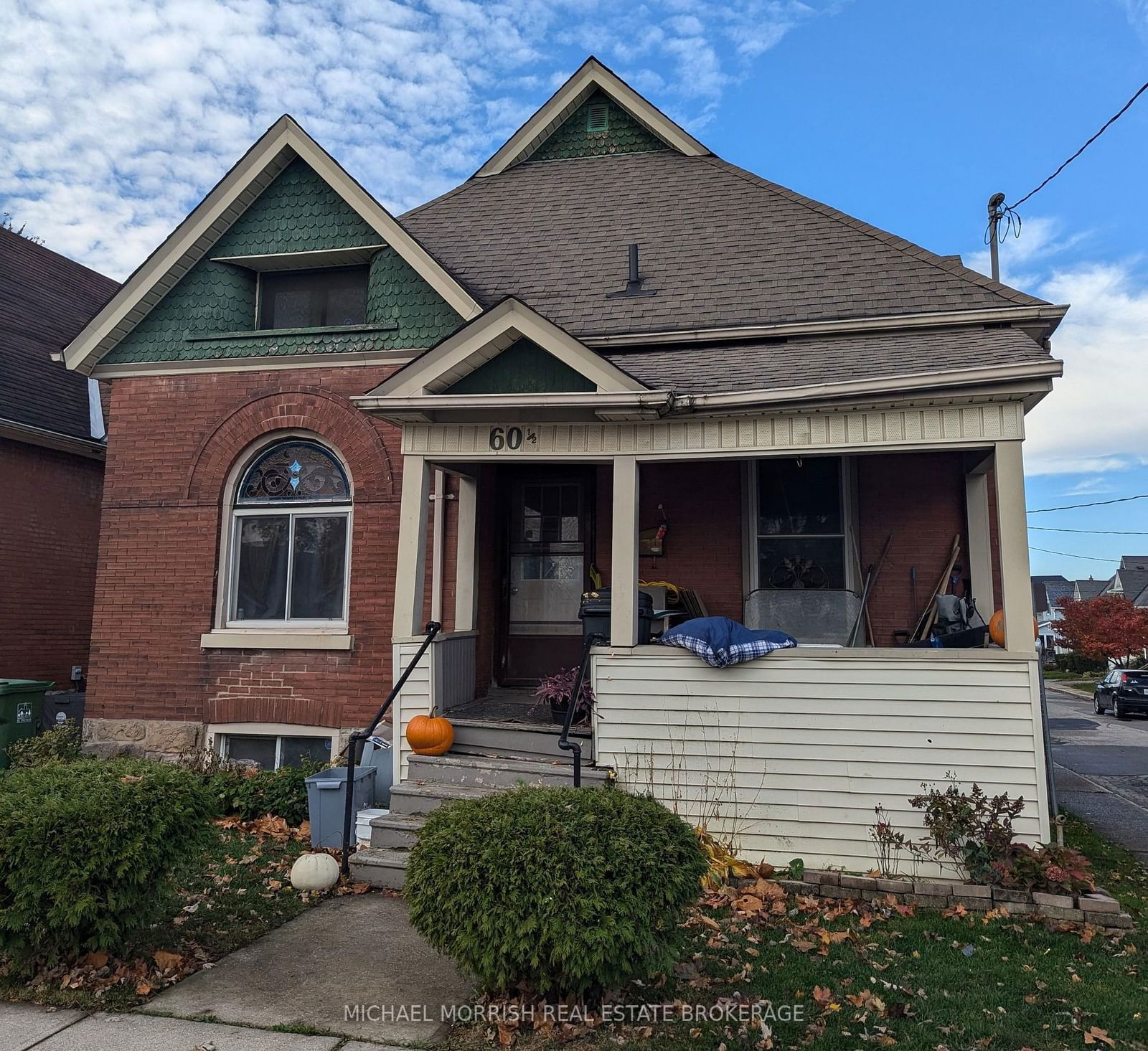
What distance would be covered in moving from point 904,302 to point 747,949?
248 inches

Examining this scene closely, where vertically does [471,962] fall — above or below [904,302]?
below

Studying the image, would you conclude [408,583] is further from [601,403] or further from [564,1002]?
[564,1002]

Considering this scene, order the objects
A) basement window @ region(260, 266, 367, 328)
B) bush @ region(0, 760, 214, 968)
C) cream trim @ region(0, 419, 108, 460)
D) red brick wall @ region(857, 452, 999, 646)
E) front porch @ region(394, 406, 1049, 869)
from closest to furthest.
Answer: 1. bush @ region(0, 760, 214, 968)
2. front porch @ region(394, 406, 1049, 869)
3. red brick wall @ region(857, 452, 999, 646)
4. basement window @ region(260, 266, 367, 328)
5. cream trim @ region(0, 419, 108, 460)

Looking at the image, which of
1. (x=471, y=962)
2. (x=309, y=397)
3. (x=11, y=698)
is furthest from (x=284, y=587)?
(x=471, y=962)

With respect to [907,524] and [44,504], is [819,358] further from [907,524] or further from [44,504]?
[44,504]

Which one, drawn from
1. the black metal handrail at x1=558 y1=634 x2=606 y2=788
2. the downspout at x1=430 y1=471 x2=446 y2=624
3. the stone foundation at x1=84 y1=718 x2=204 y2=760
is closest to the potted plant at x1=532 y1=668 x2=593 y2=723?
the black metal handrail at x1=558 y1=634 x2=606 y2=788

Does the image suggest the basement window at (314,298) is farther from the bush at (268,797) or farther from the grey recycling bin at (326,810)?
the grey recycling bin at (326,810)

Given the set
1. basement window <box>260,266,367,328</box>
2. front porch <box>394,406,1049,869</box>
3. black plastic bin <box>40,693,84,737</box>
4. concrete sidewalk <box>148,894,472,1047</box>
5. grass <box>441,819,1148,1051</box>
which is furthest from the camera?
black plastic bin <box>40,693,84,737</box>

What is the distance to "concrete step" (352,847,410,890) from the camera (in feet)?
19.7

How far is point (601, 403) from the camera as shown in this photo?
6.60m

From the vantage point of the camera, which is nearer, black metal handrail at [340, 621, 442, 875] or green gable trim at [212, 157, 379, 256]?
black metal handrail at [340, 621, 442, 875]

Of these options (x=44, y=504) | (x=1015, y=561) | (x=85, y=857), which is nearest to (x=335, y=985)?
(x=85, y=857)

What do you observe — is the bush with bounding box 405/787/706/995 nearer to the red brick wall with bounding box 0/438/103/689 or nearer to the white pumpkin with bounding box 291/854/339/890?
the white pumpkin with bounding box 291/854/339/890

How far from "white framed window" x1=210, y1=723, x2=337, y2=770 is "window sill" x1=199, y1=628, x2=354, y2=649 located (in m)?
0.83
